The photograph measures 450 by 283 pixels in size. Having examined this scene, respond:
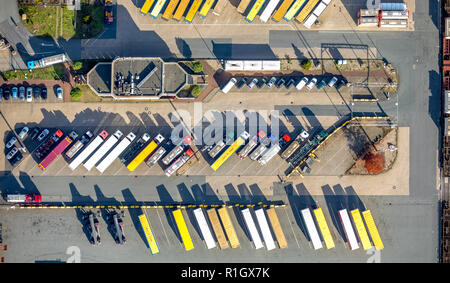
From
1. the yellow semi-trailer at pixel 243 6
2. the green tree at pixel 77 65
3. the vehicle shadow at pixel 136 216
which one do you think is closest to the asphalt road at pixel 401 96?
the vehicle shadow at pixel 136 216

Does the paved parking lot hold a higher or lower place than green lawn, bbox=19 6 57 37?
lower

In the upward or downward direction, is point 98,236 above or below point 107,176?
below

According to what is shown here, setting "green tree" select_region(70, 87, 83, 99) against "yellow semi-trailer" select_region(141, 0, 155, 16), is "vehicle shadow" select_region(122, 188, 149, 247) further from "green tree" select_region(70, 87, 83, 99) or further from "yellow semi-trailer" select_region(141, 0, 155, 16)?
"yellow semi-trailer" select_region(141, 0, 155, 16)

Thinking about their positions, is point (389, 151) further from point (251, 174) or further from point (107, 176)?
point (107, 176)

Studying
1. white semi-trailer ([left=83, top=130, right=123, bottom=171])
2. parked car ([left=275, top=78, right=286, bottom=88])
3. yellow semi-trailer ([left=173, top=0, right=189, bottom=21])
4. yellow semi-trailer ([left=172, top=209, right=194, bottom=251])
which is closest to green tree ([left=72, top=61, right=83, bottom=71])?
white semi-trailer ([left=83, top=130, right=123, bottom=171])

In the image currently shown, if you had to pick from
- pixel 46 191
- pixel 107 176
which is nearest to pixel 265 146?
pixel 107 176

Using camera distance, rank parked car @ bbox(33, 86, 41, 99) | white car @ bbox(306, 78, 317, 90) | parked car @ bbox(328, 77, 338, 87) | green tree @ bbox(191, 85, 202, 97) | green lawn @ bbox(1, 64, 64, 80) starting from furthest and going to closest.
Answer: green lawn @ bbox(1, 64, 64, 80) → parked car @ bbox(33, 86, 41, 99) → parked car @ bbox(328, 77, 338, 87) → white car @ bbox(306, 78, 317, 90) → green tree @ bbox(191, 85, 202, 97)

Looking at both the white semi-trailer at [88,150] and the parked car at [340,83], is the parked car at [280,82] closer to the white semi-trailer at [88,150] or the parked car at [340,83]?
the parked car at [340,83]
